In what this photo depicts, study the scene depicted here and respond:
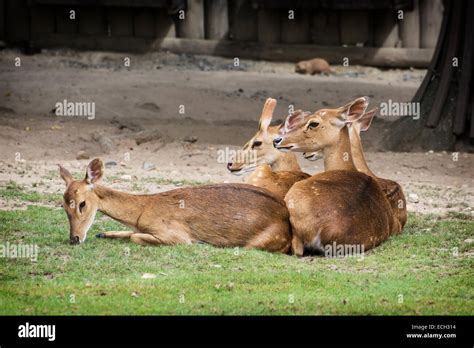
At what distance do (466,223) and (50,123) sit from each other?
6.69 m

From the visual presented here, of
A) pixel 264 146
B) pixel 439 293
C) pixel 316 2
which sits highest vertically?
pixel 316 2

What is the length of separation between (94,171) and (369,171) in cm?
309

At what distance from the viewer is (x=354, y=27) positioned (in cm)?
2069

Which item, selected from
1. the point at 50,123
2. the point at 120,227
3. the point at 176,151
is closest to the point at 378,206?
the point at 120,227

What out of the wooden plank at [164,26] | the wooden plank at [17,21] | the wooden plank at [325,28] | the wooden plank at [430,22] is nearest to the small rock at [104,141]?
the wooden plank at [164,26]

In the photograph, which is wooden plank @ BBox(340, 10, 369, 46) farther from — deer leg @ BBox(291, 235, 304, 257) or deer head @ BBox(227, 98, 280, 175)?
deer leg @ BBox(291, 235, 304, 257)

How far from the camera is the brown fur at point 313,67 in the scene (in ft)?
66.0

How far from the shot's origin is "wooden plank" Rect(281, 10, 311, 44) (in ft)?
67.9

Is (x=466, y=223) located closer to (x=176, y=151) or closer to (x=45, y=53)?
(x=176, y=151)

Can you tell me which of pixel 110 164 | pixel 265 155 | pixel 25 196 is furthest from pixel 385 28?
pixel 25 196

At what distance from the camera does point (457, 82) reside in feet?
51.0

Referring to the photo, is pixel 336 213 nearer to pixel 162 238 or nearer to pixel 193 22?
pixel 162 238

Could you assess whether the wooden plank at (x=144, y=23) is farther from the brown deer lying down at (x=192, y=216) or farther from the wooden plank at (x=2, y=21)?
the brown deer lying down at (x=192, y=216)

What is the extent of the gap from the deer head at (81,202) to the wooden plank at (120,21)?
1054 cm
